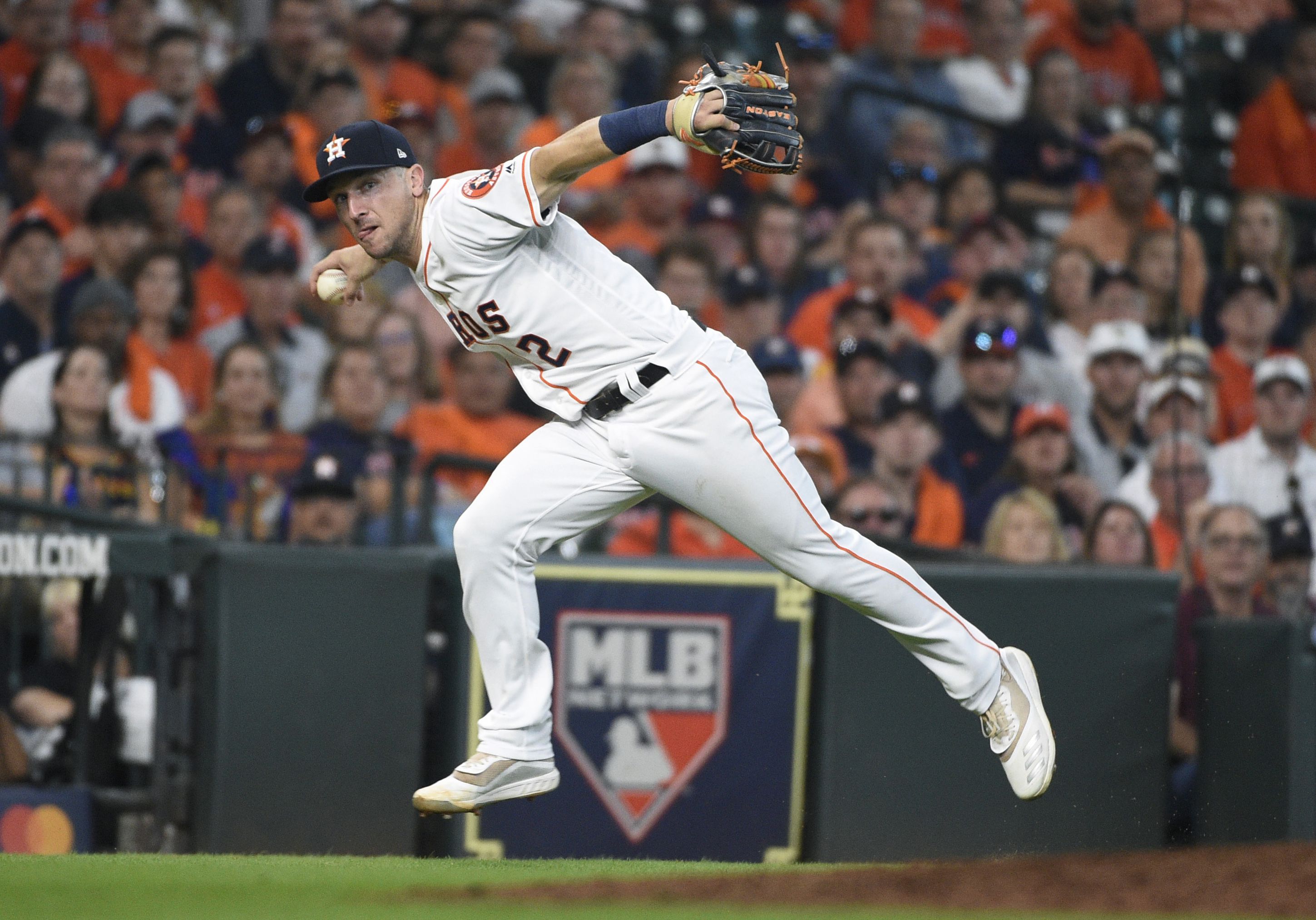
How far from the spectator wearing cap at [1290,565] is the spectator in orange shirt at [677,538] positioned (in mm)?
2037

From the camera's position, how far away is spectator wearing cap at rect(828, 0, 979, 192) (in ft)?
31.3

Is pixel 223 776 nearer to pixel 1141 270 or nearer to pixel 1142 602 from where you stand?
pixel 1142 602

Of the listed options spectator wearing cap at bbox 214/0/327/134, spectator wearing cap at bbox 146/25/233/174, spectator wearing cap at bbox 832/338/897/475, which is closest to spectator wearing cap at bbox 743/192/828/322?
spectator wearing cap at bbox 832/338/897/475

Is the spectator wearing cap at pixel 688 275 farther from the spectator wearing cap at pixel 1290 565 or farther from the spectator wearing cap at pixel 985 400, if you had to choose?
the spectator wearing cap at pixel 1290 565

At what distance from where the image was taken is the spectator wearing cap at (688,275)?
8.17m

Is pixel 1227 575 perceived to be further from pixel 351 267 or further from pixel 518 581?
pixel 351 267

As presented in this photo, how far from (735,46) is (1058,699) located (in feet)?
16.8

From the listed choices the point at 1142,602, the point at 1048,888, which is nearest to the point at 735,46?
the point at 1142,602

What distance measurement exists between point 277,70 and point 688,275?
95.7 inches

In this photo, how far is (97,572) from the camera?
233 inches

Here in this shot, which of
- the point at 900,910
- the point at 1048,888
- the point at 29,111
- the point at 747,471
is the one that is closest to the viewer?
the point at 900,910

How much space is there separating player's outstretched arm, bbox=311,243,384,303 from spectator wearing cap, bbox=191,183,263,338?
345 centimetres

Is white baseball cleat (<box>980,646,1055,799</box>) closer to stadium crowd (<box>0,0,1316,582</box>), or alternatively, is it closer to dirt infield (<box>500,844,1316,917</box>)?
dirt infield (<box>500,844,1316,917</box>)

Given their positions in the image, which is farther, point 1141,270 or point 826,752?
point 1141,270
